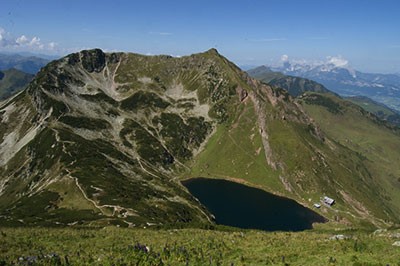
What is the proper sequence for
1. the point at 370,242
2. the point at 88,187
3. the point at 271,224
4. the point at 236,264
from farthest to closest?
the point at 271,224 < the point at 88,187 < the point at 370,242 < the point at 236,264

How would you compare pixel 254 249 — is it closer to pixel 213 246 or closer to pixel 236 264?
pixel 213 246

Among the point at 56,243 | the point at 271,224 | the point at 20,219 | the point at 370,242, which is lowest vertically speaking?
the point at 271,224

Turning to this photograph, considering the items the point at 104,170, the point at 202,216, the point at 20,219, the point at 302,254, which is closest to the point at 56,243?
the point at 302,254

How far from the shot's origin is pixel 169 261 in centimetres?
3534

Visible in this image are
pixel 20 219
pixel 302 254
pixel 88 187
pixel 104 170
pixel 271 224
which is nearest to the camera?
pixel 302 254

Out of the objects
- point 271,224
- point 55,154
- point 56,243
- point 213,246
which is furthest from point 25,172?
point 213,246

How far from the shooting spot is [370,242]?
142ft

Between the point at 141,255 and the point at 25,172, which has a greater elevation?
the point at 141,255

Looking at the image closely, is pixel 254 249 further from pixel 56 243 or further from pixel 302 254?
pixel 56 243

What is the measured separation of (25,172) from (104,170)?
165 feet

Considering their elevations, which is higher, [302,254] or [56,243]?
[302,254]

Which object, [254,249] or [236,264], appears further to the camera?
[254,249]

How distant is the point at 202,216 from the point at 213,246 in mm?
127540

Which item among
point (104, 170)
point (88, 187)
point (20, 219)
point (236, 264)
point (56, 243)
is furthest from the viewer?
point (104, 170)
